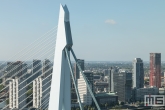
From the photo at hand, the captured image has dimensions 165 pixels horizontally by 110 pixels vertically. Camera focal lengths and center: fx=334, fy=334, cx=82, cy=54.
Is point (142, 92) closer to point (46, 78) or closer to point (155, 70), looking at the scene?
point (155, 70)

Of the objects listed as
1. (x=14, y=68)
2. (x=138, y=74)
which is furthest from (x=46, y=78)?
(x=138, y=74)

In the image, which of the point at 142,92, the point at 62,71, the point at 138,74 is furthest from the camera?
the point at 138,74

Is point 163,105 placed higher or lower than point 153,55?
lower

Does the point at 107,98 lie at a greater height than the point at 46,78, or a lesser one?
lesser

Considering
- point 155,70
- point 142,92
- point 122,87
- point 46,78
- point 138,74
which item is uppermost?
point 155,70

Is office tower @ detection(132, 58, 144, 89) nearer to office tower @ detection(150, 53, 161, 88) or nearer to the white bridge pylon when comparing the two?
office tower @ detection(150, 53, 161, 88)

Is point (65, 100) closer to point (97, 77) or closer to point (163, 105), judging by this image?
point (163, 105)

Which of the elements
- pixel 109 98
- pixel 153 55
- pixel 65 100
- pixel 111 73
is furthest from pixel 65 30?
pixel 153 55
